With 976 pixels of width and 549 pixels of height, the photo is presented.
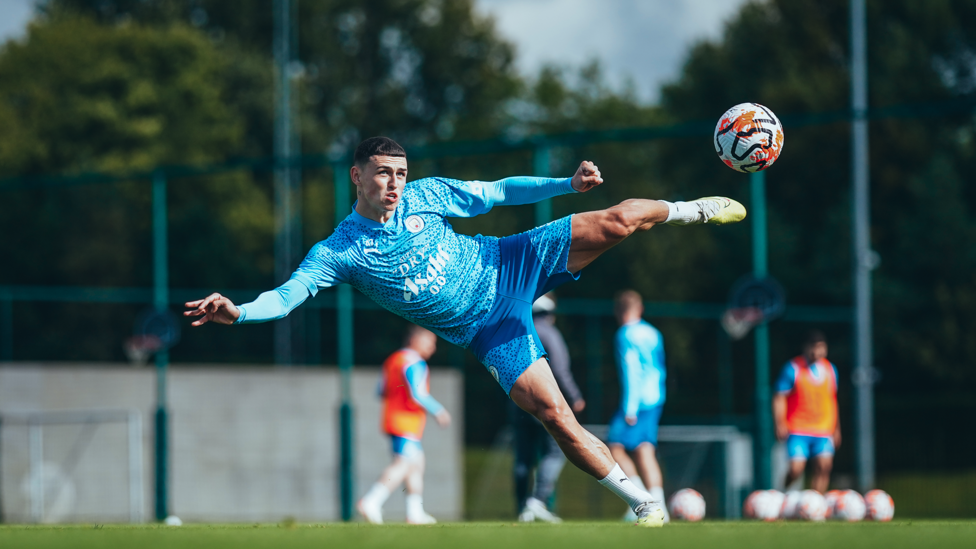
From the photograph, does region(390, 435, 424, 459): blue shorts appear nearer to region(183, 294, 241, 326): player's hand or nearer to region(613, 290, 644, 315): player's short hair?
region(613, 290, 644, 315): player's short hair

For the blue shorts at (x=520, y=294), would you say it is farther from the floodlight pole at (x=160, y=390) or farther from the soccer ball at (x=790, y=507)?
the floodlight pole at (x=160, y=390)

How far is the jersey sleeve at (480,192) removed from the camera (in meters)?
6.69

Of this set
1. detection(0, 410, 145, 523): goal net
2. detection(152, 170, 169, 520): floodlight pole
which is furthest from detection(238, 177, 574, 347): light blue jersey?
detection(0, 410, 145, 523): goal net

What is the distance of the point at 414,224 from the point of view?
6512mm

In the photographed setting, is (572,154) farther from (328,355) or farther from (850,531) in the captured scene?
(850,531)

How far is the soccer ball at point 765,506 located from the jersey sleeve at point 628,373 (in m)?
1.17

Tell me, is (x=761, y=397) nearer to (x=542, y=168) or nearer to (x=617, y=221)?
(x=542, y=168)

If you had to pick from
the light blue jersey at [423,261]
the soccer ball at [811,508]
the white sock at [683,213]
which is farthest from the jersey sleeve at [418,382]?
the white sock at [683,213]

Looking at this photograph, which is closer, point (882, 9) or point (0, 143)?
point (882, 9)

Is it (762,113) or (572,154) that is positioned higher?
(572,154)

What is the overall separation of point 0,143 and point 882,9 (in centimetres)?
2571

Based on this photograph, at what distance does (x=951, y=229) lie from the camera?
2991cm

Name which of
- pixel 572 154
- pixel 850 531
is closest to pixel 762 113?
pixel 850 531

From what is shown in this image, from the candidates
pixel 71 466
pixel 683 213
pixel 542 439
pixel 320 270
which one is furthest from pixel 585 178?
pixel 71 466
